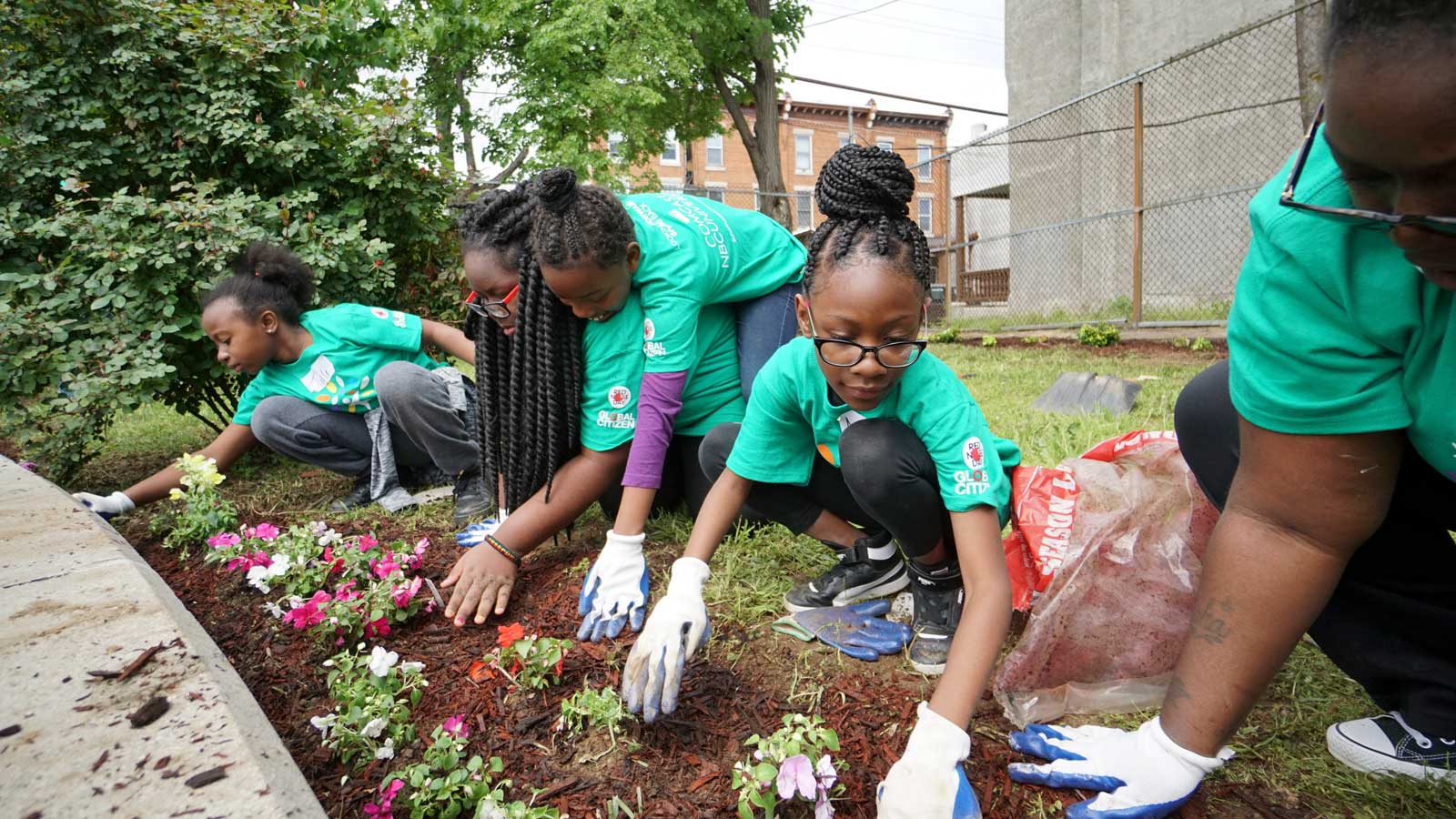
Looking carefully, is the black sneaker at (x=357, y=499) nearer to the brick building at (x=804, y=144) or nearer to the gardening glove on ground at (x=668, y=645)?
the gardening glove on ground at (x=668, y=645)

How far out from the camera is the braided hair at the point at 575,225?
2137 mm

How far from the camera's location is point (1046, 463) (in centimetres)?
301

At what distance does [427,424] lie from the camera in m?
3.16

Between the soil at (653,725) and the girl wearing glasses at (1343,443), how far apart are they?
0.16 m

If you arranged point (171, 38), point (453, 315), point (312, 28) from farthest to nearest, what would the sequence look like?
1. point (453, 315)
2. point (312, 28)
3. point (171, 38)

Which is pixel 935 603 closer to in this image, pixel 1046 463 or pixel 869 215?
pixel 869 215

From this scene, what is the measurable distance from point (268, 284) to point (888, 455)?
279 cm

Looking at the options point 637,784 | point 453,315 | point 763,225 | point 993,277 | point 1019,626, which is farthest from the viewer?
point 993,277

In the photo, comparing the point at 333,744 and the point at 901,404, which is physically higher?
the point at 901,404

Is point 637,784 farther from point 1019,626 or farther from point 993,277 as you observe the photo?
point 993,277

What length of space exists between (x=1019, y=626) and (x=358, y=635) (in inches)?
65.3

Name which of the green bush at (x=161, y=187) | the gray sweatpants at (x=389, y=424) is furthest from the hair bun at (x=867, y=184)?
the green bush at (x=161, y=187)

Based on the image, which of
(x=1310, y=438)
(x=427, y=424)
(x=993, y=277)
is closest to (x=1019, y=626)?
(x=1310, y=438)

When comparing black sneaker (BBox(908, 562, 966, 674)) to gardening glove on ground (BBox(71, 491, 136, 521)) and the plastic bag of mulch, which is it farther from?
gardening glove on ground (BBox(71, 491, 136, 521))
